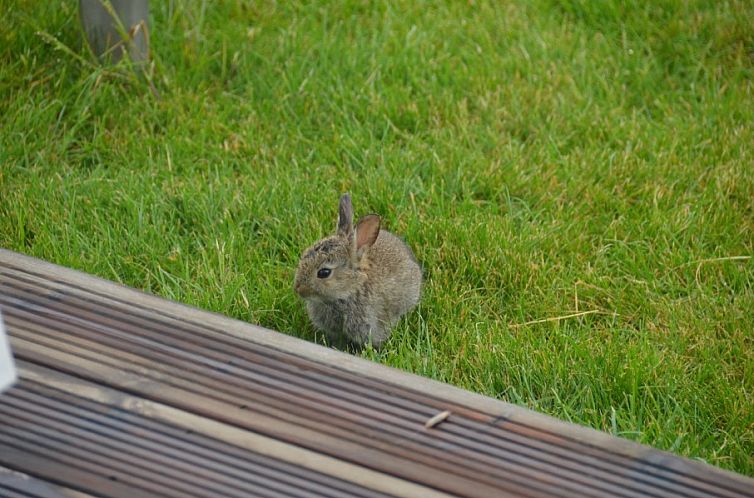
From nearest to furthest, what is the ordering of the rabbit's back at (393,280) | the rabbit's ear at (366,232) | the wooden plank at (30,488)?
the wooden plank at (30,488) < the rabbit's ear at (366,232) < the rabbit's back at (393,280)

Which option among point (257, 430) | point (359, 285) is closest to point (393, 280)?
point (359, 285)

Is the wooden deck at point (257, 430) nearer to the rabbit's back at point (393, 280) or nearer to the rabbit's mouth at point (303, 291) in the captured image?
the rabbit's mouth at point (303, 291)

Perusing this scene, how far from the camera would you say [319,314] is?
13.1 ft

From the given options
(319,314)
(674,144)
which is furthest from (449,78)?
(319,314)

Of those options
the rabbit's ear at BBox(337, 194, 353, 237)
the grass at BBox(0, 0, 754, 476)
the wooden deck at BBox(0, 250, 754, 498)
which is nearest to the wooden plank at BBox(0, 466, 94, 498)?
the wooden deck at BBox(0, 250, 754, 498)

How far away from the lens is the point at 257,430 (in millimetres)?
2176

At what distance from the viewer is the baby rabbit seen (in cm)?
392

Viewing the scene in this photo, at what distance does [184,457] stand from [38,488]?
0.92 ft

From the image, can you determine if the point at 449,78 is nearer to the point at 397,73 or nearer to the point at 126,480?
the point at 397,73

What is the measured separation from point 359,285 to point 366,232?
22 cm

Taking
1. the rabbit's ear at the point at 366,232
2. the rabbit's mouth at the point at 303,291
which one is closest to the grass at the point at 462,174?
the rabbit's mouth at the point at 303,291

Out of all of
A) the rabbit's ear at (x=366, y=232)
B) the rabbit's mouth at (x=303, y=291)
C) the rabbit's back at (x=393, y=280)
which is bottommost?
the rabbit's back at (x=393, y=280)

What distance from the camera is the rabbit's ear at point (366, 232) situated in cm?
388

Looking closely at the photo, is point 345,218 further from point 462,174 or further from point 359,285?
point 462,174
